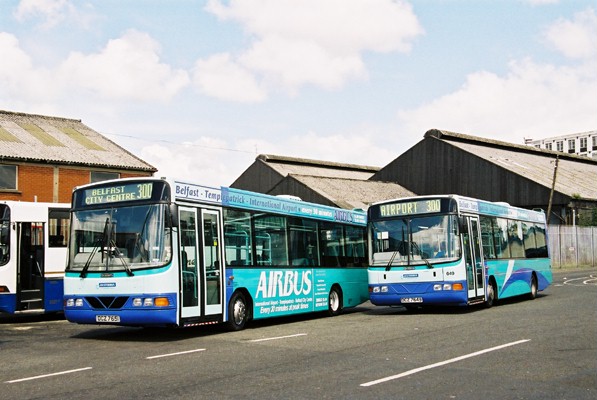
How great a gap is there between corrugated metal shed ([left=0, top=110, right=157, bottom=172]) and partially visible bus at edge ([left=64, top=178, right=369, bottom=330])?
26395 millimetres

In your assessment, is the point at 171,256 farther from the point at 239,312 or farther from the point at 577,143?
the point at 577,143

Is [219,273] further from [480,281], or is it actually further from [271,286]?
[480,281]

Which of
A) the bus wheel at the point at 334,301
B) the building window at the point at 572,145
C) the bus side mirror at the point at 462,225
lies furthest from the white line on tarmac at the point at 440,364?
the building window at the point at 572,145

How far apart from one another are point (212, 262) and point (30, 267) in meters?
6.57

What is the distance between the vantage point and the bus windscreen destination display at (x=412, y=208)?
18.6 m

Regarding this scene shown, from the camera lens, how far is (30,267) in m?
18.9

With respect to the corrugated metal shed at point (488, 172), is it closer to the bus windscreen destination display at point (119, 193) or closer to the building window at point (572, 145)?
the bus windscreen destination display at point (119, 193)

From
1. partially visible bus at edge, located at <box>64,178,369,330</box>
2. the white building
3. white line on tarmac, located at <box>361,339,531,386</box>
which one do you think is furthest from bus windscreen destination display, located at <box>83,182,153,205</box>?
the white building

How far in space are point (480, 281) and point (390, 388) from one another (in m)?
11.6

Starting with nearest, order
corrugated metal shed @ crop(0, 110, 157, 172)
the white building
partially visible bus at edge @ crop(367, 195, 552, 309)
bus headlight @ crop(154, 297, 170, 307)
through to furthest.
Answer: bus headlight @ crop(154, 297, 170, 307) → partially visible bus at edge @ crop(367, 195, 552, 309) → corrugated metal shed @ crop(0, 110, 157, 172) → the white building

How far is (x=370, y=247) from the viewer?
1930cm

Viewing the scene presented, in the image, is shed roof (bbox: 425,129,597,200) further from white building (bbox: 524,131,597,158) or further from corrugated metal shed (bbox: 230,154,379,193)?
white building (bbox: 524,131,597,158)

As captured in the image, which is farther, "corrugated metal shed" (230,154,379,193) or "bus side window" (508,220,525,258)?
"corrugated metal shed" (230,154,379,193)

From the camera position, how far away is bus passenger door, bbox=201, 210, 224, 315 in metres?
14.4
